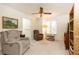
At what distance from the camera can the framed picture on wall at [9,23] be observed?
196 inches

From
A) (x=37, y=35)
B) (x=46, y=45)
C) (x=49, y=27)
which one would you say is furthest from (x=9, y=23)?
(x=46, y=45)

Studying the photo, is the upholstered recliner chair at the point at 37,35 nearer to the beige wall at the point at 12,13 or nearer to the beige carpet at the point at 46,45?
the beige carpet at the point at 46,45

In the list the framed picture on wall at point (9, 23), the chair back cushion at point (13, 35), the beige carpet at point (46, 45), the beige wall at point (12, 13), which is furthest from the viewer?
the beige carpet at point (46, 45)

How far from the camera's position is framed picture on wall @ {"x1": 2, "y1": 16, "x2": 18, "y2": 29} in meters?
4.98

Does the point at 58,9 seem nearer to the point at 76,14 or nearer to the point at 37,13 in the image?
the point at 37,13

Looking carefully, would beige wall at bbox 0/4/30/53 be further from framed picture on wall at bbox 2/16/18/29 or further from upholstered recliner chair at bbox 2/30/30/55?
upholstered recliner chair at bbox 2/30/30/55

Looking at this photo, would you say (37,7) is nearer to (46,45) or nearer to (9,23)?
(9,23)

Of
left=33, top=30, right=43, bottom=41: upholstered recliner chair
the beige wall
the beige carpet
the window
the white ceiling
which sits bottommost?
the beige carpet

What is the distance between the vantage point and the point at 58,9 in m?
5.26

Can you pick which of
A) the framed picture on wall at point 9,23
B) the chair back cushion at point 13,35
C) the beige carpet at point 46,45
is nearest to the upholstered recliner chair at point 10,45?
the chair back cushion at point 13,35

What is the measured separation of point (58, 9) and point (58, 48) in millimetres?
1459

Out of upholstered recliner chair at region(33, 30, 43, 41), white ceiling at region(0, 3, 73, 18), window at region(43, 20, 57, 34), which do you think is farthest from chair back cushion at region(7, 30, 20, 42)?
window at region(43, 20, 57, 34)

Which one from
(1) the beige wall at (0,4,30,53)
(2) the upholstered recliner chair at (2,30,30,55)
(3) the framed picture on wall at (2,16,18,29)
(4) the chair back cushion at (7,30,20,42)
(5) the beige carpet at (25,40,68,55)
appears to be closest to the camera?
(2) the upholstered recliner chair at (2,30,30,55)

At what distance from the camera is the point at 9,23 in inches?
199
